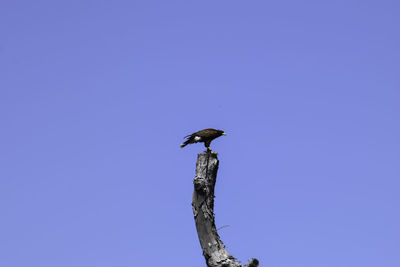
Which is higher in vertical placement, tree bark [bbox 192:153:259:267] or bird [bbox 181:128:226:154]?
bird [bbox 181:128:226:154]

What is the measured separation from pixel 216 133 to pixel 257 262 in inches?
171

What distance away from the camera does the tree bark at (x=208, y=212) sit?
9445mm

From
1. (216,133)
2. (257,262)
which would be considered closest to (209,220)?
(257,262)

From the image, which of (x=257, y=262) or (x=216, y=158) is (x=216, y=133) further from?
(x=257, y=262)

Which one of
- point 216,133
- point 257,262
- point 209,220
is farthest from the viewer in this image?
point 216,133

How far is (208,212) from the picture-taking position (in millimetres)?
9656

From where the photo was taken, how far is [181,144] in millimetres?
12953

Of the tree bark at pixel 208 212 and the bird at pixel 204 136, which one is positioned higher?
the bird at pixel 204 136

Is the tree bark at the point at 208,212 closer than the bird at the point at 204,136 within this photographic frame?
Yes

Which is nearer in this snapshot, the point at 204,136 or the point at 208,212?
the point at 208,212

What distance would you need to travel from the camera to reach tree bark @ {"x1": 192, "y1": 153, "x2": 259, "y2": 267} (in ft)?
31.0

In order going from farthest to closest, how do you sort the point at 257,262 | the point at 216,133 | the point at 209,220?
the point at 216,133 < the point at 209,220 < the point at 257,262

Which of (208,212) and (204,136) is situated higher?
(204,136)

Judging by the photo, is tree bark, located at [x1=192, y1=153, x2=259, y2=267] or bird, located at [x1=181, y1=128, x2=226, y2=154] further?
bird, located at [x1=181, y1=128, x2=226, y2=154]
